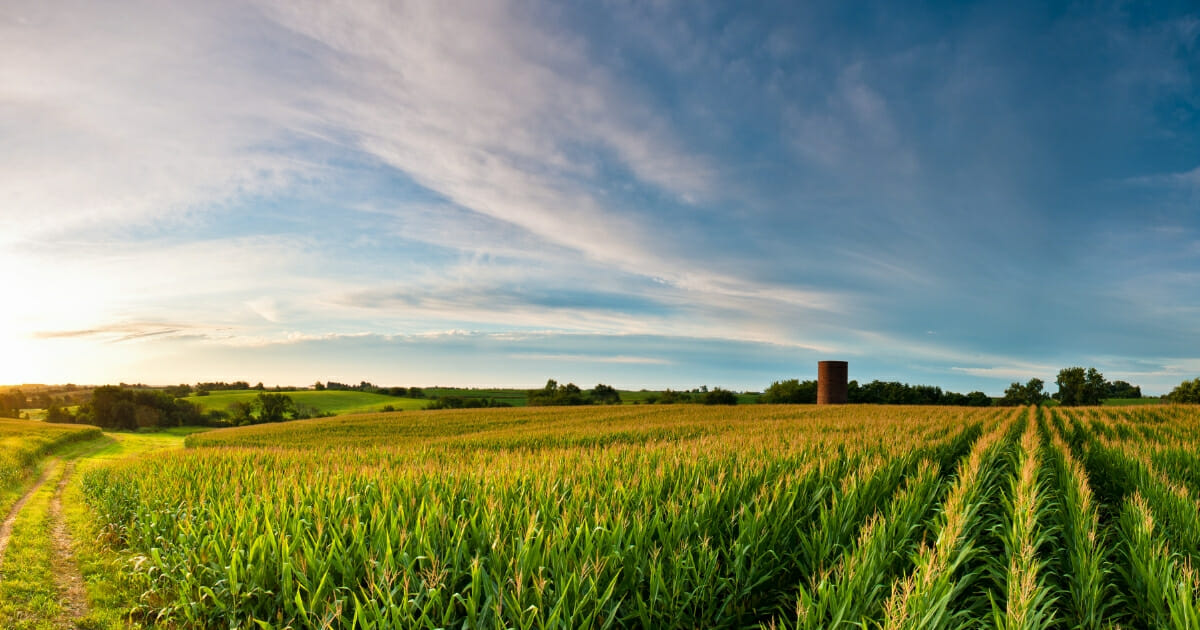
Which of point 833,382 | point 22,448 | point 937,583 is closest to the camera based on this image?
point 937,583

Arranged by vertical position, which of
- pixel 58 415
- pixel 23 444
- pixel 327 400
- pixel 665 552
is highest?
pixel 665 552

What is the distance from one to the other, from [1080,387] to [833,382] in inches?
2221

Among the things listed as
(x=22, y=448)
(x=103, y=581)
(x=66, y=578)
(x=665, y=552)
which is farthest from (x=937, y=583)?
(x=22, y=448)

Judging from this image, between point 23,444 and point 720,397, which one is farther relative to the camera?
point 720,397

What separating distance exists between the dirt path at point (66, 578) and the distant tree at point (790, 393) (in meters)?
91.1

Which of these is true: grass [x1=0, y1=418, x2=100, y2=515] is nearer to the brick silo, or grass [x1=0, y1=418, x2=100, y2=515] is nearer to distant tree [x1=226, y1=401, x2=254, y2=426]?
distant tree [x1=226, y1=401, x2=254, y2=426]

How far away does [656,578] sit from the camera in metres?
4.38

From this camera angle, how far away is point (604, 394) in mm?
95312

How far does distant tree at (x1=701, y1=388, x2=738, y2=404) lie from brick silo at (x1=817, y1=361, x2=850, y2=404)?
13904mm

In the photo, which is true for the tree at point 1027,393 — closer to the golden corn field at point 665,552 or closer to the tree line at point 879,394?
the tree line at point 879,394

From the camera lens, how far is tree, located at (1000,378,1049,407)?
9588cm

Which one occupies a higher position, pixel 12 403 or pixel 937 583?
pixel 937 583

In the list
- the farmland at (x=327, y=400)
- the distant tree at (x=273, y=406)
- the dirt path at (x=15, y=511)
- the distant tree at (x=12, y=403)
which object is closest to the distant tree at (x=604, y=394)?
the farmland at (x=327, y=400)

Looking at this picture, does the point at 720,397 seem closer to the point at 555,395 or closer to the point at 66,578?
the point at 555,395
